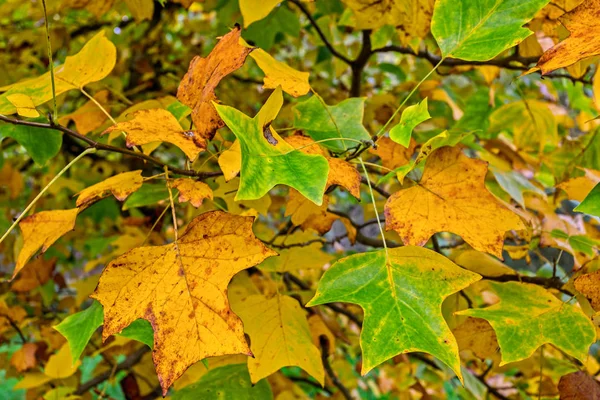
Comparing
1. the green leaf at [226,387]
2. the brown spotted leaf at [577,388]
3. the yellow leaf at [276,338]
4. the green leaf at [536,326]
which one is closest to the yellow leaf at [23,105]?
the yellow leaf at [276,338]

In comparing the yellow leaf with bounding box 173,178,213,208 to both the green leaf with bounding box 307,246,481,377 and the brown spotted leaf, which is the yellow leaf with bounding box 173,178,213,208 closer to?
the green leaf with bounding box 307,246,481,377

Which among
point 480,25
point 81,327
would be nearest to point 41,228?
point 81,327

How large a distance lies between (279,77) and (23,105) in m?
0.37

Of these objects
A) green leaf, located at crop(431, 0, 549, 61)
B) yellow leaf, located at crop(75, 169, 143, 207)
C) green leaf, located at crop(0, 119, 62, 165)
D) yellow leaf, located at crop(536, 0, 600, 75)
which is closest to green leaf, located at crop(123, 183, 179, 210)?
green leaf, located at crop(0, 119, 62, 165)

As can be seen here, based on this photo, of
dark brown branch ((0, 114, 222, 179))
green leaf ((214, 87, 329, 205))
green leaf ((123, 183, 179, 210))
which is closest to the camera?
green leaf ((214, 87, 329, 205))

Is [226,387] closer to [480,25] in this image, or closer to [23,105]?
[23,105]

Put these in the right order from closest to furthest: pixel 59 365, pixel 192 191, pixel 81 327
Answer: pixel 192 191 < pixel 81 327 < pixel 59 365

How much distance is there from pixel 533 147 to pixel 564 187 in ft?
2.18

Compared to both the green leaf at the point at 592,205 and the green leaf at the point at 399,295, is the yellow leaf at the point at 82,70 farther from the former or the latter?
the green leaf at the point at 592,205

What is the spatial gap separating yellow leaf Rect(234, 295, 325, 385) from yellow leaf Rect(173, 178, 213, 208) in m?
0.28

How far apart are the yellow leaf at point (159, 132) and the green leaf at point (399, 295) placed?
236 mm

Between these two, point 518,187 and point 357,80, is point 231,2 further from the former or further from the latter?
point 518,187

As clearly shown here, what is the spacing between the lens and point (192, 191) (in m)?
0.71

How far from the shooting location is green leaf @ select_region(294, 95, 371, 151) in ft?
2.74
